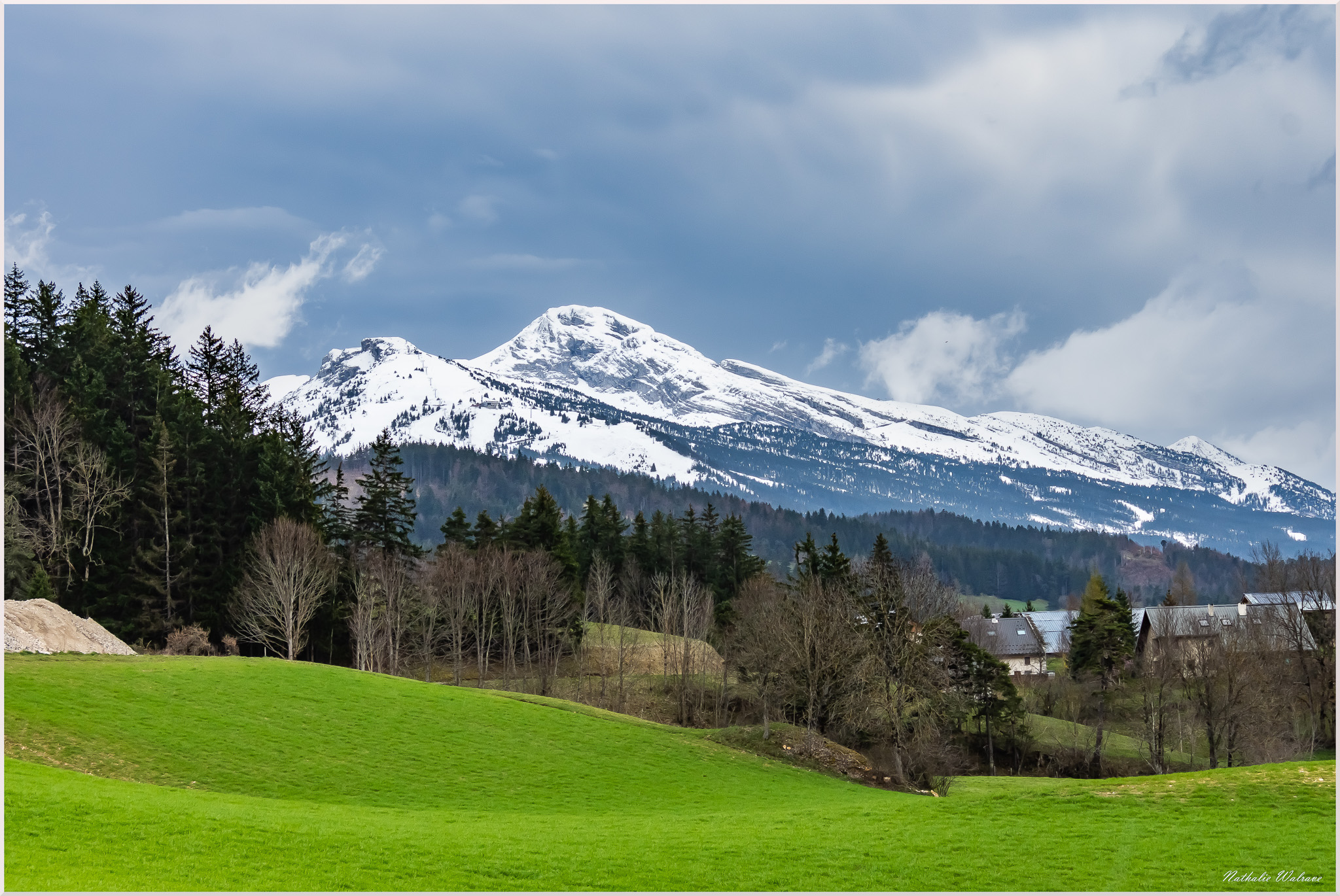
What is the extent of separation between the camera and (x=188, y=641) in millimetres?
59969

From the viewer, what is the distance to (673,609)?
83.2m

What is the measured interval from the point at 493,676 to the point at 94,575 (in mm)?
31976

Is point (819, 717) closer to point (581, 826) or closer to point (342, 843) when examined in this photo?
point (581, 826)

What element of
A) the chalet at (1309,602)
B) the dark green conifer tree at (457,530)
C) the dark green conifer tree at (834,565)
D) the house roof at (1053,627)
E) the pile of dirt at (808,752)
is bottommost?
the pile of dirt at (808,752)

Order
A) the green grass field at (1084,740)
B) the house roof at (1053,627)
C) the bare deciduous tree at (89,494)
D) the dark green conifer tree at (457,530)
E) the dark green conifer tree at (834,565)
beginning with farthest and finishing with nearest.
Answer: the house roof at (1053,627) → the dark green conifer tree at (457,530) → the dark green conifer tree at (834,565) → the green grass field at (1084,740) → the bare deciduous tree at (89,494)

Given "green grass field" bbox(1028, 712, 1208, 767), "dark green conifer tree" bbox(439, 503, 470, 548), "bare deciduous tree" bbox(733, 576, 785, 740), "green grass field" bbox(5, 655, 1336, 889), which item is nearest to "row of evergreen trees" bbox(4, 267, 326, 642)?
"dark green conifer tree" bbox(439, 503, 470, 548)

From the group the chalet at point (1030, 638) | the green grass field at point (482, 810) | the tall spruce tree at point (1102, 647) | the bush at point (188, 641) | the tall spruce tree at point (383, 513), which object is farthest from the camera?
the chalet at point (1030, 638)

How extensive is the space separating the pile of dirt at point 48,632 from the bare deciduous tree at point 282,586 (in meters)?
12.2

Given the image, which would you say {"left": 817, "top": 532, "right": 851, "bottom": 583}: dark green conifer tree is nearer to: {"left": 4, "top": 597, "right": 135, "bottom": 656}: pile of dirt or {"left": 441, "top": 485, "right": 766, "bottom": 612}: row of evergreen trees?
{"left": 441, "top": 485, "right": 766, "bottom": 612}: row of evergreen trees

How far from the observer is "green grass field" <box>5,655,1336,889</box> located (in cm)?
2209

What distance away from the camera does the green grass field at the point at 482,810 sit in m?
22.1

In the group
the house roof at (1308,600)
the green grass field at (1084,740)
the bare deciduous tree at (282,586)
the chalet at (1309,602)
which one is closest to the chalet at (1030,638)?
the house roof at (1308,600)

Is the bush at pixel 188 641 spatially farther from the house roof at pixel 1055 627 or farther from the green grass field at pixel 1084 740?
the house roof at pixel 1055 627

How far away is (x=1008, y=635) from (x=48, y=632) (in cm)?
10869
